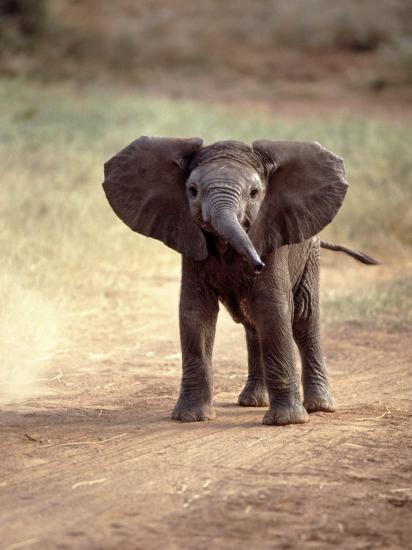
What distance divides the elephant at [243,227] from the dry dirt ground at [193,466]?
12.3 inches

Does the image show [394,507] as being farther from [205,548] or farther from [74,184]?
[74,184]

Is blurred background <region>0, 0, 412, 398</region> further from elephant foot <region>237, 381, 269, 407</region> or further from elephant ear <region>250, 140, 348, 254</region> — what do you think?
elephant ear <region>250, 140, 348, 254</region>

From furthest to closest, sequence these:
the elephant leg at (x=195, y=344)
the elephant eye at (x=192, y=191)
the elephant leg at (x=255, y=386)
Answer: the elephant leg at (x=255, y=386) < the elephant leg at (x=195, y=344) < the elephant eye at (x=192, y=191)

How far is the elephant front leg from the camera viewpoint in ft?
20.4

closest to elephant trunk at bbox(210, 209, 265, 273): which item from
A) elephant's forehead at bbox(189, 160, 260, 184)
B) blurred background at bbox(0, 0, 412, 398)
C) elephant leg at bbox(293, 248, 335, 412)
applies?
elephant's forehead at bbox(189, 160, 260, 184)

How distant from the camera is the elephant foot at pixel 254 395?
7.05 m

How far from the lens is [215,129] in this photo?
57.4ft

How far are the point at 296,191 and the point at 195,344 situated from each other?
3.25 ft

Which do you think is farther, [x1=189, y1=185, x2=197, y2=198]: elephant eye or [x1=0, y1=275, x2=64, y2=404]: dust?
[x1=0, y1=275, x2=64, y2=404]: dust

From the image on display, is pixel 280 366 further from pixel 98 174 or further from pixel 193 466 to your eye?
pixel 98 174

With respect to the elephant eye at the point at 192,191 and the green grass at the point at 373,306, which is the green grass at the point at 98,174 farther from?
the elephant eye at the point at 192,191

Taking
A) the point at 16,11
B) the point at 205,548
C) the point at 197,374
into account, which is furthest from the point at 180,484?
the point at 16,11

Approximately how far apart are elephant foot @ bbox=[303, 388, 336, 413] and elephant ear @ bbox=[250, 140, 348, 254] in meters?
1.08

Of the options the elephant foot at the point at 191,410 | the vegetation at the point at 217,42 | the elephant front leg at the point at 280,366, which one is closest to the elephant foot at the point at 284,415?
the elephant front leg at the point at 280,366
